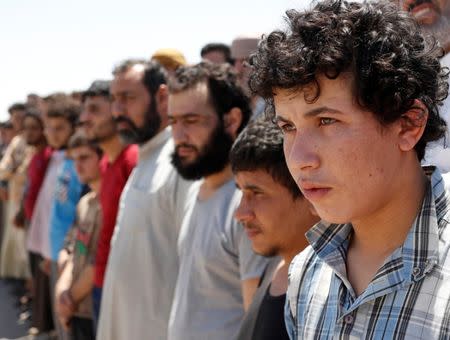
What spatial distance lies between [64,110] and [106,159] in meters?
1.40

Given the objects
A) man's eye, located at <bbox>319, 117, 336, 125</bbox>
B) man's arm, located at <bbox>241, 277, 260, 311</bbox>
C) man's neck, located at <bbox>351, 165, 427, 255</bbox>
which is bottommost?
man's arm, located at <bbox>241, 277, 260, 311</bbox>

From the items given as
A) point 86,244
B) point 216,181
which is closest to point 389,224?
point 216,181

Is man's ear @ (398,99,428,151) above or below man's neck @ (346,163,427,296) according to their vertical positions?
above

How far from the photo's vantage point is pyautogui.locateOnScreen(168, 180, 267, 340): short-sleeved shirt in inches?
94.2

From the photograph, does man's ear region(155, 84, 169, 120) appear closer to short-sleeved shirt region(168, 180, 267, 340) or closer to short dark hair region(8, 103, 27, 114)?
short-sleeved shirt region(168, 180, 267, 340)

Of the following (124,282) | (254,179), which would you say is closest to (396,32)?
(254,179)

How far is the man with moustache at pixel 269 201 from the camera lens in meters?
1.96

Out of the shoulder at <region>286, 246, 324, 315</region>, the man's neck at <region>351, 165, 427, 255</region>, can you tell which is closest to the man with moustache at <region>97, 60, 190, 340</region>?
the shoulder at <region>286, 246, 324, 315</region>

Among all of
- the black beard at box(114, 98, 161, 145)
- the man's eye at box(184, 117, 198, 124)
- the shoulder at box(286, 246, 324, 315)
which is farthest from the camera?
the black beard at box(114, 98, 161, 145)

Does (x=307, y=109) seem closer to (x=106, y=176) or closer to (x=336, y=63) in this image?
(x=336, y=63)

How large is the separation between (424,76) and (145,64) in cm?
280

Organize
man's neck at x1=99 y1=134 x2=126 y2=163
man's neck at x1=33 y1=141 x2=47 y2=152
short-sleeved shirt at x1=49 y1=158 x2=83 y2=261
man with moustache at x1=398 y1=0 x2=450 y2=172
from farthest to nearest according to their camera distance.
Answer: man's neck at x1=33 y1=141 x2=47 y2=152 < short-sleeved shirt at x1=49 y1=158 x2=83 y2=261 < man's neck at x1=99 y1=134 x2=126 y2=163 < man with moustache at x1=398 y1=0 x2=450 y2=172

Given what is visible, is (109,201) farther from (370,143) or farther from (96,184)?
(370,143)

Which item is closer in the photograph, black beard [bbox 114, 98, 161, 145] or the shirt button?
the shirt button
